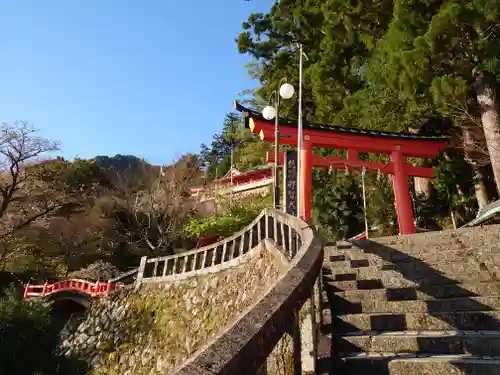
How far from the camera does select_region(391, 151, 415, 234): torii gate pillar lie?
12.2 meters

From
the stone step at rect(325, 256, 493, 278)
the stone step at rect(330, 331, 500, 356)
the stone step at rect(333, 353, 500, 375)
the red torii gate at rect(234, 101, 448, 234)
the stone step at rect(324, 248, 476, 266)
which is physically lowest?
the stone step at rect(333, 353, 500, 375)

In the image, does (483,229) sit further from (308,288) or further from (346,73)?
(346,73)

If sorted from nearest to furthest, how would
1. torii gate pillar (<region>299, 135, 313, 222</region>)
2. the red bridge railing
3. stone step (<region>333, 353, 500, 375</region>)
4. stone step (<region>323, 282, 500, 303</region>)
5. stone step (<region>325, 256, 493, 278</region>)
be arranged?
stone step (<region>333, 353, 500, 375</region>) < stone step (<region>323, 282, 500, 303</region>) < stone step (<region>325, 256, 493, 278</region>) < torii gate pillar (<region>299, 135, 313, 222</region>) < the red bridge railing

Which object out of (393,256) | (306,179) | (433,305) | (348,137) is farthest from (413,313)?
(348,137)

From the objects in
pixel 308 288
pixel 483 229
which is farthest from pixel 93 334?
pixel 308 288

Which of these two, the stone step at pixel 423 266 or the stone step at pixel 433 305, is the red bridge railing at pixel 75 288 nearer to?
the stone step at pixel 423 266

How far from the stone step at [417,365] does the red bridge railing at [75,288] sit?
1240 centimetres

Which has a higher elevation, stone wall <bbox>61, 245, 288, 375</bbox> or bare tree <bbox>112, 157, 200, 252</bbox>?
bare tree <bbox>112, 157, 200, 252</bbox>

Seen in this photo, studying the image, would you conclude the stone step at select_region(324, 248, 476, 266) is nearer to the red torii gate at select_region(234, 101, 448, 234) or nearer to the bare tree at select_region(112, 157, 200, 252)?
the red torii gate at select_region(234, 101, 448, 234)

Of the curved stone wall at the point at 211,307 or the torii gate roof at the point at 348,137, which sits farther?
the torii gate roof at the point at 348,137

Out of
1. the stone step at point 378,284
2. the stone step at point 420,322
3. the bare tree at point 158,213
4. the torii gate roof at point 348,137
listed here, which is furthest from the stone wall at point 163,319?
the bare tree at point 158,213

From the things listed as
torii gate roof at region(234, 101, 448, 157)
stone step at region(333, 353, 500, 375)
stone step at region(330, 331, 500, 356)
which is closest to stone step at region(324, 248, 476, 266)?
stone step at region(330, 331, 500, 356)

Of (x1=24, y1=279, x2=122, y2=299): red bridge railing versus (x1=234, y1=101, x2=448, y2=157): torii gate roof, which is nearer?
(x1=234, y1=101, x2=448, y2=157): torii gate roof

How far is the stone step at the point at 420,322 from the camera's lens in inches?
134
